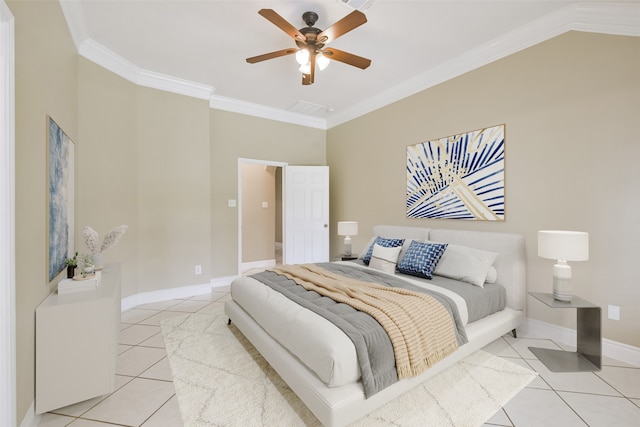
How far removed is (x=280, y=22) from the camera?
2.11 metres

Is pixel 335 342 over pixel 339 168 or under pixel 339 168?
under

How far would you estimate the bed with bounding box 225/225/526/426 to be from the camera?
1449 mm

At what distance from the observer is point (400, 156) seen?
4000 mm

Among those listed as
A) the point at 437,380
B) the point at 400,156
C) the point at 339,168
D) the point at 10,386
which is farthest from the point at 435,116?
the point at 10,386

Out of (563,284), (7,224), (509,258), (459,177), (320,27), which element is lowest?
(563,284)

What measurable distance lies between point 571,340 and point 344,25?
3361 mm

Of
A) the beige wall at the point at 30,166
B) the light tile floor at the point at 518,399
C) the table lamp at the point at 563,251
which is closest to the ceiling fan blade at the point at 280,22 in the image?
the beige wall at the point at 30,166

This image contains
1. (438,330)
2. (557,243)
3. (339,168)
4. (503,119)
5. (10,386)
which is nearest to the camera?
(10,386)

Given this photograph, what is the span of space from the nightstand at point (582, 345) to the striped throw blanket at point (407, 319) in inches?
35.3

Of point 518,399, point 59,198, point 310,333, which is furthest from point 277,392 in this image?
point 59,198

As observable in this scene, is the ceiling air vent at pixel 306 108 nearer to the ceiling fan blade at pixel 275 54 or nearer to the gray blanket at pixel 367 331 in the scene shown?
the ceiling fan blade at pixel 275 54

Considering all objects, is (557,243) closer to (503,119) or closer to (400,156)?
(503,119)

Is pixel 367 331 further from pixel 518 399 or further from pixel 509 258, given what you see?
pixel 509 258

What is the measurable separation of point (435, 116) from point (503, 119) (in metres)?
0.81
